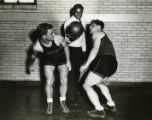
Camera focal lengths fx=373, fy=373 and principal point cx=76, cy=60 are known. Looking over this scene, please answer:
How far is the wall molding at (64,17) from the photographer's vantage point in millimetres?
10375

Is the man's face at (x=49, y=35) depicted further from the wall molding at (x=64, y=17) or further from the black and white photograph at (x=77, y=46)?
the wall molding at (x=64, y=17)

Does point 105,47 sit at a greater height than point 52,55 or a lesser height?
greater

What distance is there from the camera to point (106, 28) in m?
10.5

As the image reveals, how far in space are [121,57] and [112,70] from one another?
2718 millimetres

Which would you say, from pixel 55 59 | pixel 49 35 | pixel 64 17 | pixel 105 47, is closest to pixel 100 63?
pixel 105 47

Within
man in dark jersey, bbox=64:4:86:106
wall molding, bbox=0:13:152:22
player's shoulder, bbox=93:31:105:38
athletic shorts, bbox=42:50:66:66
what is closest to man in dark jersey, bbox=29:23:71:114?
athletic shorts, bbox=42:50:66:66

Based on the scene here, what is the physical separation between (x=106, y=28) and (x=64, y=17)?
1218 millimetres

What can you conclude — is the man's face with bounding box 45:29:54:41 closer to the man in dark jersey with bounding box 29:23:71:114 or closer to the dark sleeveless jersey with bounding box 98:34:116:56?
the man in dark jersey with bounding box 29:23:71:114

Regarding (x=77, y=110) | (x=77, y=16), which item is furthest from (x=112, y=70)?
(x=77, y=16)

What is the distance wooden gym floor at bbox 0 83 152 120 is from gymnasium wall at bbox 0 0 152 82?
0.37 metres

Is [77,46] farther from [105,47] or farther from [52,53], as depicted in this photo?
[105,47]

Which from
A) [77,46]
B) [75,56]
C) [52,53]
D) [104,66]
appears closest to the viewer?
[104,66]

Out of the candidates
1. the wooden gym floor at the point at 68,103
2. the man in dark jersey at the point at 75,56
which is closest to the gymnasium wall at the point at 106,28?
the wooden gym floor at the point at 68,103

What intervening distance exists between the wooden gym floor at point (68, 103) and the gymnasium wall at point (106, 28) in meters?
0.37
